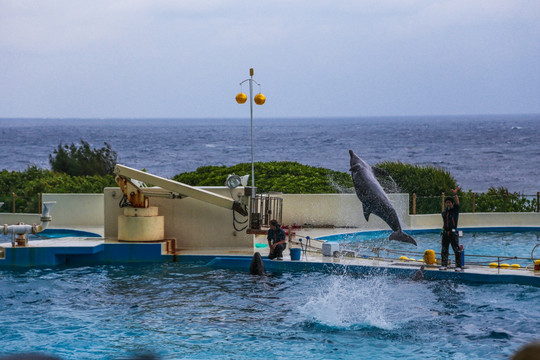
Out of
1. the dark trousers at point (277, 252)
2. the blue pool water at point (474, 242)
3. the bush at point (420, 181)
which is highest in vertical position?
the bush at point (420, 181)

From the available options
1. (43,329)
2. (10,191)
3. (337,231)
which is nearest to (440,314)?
(43,329)

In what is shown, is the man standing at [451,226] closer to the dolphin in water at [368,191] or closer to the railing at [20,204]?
the dolphin in water at [368,191]

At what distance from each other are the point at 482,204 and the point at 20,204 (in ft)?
48.2

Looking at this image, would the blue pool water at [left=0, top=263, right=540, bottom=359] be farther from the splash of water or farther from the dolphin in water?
the dolphin in water

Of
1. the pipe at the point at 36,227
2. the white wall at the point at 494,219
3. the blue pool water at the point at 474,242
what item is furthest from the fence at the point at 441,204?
the pipe at the point at 36,227

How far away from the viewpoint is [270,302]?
1216 cm

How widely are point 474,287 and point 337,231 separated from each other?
6554 mm

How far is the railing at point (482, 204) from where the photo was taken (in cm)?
2138

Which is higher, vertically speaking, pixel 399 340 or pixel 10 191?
pixel 10 191

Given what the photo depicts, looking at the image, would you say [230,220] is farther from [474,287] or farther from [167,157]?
[167,157]

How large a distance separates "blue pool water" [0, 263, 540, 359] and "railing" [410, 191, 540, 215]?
7.97m

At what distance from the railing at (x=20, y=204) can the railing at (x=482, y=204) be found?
11.6 metres

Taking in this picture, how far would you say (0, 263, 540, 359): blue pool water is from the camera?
9.55 m

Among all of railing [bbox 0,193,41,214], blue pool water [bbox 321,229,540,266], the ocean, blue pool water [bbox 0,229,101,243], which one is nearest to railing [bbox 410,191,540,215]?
blue pool water [bbox 321,229,540,266]
